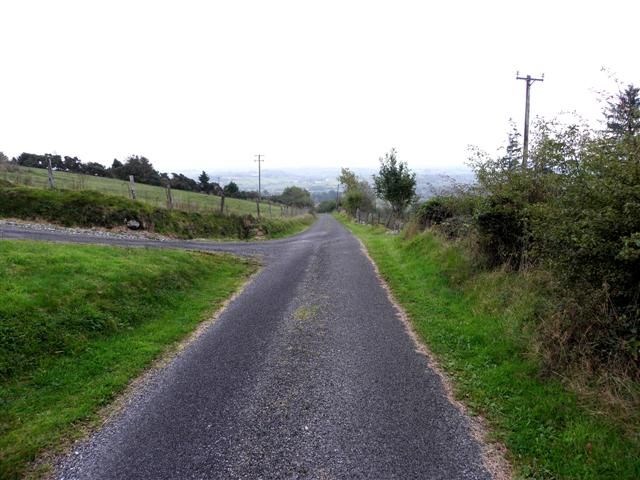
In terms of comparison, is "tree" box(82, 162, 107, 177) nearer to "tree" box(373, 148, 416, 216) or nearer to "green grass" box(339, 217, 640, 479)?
"tree" box(373, 148, 416, 216)

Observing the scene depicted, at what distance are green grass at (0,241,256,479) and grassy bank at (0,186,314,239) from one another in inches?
377

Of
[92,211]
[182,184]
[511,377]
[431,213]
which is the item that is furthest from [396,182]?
[182,184]

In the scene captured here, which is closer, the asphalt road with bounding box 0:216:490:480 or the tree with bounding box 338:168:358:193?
the asphalt road with bounding box 0:216:490:480

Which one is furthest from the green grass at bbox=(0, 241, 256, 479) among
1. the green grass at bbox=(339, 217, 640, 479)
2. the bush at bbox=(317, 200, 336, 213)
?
the bush at bbox=(317, 200, 336, 213)

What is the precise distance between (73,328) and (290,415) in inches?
158

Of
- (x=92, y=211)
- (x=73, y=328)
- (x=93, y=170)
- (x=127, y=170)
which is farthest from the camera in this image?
(x=127, y=170)

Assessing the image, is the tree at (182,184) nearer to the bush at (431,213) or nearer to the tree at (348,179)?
the tree at (348,179)

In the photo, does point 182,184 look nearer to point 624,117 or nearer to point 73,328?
point 73,328

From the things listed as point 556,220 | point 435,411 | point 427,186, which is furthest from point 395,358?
point 427,186

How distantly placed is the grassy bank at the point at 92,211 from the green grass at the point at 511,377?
14855 millimetres

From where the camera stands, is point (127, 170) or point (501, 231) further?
point (127, 170)

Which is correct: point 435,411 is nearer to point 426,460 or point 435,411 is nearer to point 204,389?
point 426,460

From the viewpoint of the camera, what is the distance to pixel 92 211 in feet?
59.6

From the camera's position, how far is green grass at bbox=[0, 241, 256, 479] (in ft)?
12.8
